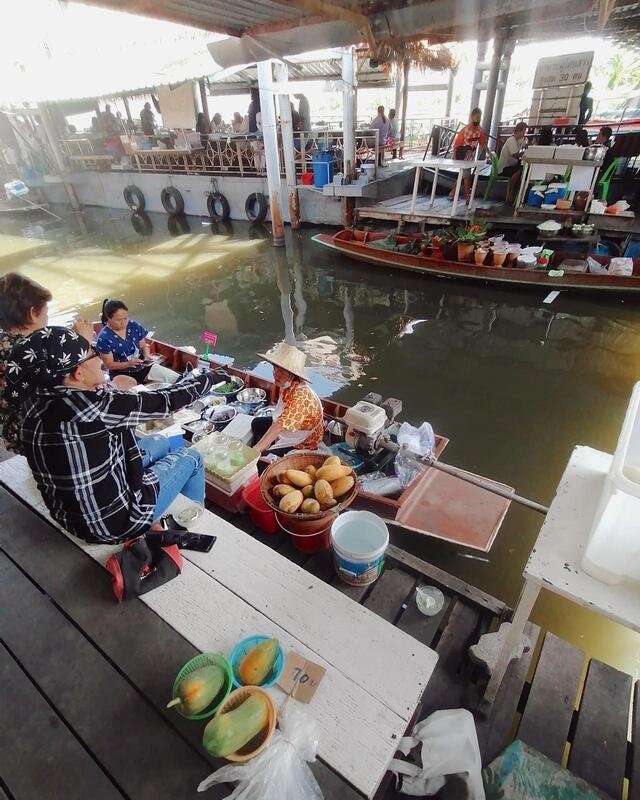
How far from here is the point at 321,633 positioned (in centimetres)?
182

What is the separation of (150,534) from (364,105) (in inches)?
1406

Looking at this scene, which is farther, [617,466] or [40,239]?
[40,239]

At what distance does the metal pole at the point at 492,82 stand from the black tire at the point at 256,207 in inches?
267

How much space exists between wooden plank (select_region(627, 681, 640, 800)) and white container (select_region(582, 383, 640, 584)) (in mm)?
1219

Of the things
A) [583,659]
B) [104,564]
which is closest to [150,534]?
[104,564]

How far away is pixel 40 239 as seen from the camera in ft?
49.9

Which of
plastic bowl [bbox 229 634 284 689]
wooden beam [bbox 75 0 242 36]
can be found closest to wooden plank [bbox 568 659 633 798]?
plastic bowl [bbox 229 634 284 689]

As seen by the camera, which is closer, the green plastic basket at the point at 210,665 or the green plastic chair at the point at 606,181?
the green plastic basket at the point at 210,665

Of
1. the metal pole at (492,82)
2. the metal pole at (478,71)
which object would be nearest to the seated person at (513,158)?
the metal pole at (492,82)

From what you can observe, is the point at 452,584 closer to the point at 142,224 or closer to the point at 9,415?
the point at 9,415

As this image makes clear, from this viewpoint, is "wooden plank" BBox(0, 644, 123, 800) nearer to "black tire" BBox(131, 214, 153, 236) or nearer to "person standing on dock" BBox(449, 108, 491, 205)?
"person standing on dock" BBox(449, 108, 491, 205)

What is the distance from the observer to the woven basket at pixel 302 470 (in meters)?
2.34

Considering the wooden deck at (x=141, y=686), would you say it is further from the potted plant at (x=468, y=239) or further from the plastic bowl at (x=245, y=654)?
the potted plant at (x=468, y=239)

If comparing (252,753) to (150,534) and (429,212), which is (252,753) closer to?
(150,534)
